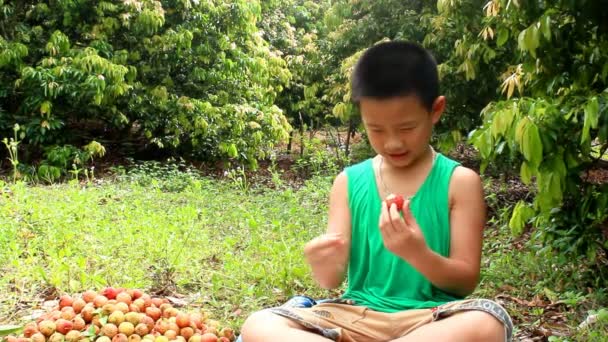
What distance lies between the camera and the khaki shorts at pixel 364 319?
1781 millimetres

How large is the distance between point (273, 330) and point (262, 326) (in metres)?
0.05

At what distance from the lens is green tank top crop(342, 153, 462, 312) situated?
6.36 feet

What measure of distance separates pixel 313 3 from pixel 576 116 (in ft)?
37.1

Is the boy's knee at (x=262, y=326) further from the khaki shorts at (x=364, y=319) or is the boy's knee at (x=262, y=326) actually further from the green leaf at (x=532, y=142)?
the green leaf at (x=532, y=142)

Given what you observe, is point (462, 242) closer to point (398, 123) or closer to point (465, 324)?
point (465, 324)

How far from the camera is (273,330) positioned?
5.98ft

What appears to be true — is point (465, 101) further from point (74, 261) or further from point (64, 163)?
point (64, 163)

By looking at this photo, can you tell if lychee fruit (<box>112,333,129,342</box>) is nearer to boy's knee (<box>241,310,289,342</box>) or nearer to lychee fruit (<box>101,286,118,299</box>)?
lychee fruit (<box>101,286,118,299</box>)

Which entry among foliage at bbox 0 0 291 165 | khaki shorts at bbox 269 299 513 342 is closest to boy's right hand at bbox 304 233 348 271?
khaki shorts at bbox 269 299 513 342

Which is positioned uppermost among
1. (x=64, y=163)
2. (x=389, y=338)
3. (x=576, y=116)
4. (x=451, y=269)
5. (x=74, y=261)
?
Answer: (x=576, y=116)

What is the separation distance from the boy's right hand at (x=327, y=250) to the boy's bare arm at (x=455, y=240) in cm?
17

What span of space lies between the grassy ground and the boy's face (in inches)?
44.5

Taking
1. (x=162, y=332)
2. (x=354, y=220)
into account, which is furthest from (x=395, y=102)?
(x=162, y=332)

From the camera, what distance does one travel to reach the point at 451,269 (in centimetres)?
182
